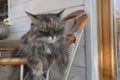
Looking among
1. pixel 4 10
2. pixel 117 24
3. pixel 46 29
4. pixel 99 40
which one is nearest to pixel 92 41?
pixel 99 40

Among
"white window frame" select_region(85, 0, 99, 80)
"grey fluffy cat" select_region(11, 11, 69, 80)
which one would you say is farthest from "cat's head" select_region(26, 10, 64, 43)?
"white window frame" select_region(85, 0, 99, 80)

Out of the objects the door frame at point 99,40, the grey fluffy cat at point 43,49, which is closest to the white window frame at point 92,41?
the door frame at point 99,40

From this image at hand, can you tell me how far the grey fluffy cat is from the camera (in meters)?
1.37

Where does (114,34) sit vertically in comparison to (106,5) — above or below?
below

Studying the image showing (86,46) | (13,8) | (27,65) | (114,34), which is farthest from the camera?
(13,8)

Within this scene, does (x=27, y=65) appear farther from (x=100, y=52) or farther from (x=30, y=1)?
(x=30, y=1)

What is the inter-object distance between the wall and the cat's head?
1.69 ft

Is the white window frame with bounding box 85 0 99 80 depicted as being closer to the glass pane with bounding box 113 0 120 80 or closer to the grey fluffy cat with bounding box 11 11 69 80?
the glass pane with bounding box 113 0 120 80

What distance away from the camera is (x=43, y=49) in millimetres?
1407

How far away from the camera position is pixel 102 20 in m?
1.83

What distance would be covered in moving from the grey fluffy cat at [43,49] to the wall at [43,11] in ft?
1.56

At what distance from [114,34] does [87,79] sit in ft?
1.37

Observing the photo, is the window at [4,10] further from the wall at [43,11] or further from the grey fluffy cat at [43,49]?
the grey fluffy cat at [43,49]

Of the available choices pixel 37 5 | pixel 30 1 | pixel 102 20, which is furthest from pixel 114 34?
pixel 30 1
